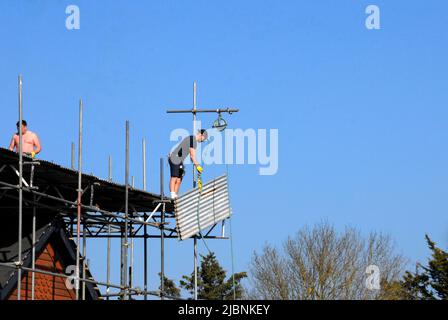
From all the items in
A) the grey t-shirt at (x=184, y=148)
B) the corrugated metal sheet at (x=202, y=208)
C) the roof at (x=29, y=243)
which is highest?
the grey t-shirt at (x=184, y=148)

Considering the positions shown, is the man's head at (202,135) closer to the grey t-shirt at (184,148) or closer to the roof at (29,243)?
the grey t-shirt at (184,148)

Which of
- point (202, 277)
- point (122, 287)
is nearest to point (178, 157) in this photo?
point (122, 287)

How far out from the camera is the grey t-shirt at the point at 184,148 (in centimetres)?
3198

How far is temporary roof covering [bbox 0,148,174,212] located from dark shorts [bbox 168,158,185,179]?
97 centimetres

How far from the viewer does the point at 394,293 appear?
5975cm

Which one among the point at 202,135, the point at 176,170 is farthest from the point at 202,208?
the point at 202,135

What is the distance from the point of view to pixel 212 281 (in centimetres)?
7656

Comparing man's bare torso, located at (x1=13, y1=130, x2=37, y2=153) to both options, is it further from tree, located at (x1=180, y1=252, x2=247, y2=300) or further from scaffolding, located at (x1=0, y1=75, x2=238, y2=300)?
tree, located at (x1=180, y1=252, x2=247, y2=300)

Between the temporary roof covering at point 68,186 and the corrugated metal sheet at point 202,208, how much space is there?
2.86 ft

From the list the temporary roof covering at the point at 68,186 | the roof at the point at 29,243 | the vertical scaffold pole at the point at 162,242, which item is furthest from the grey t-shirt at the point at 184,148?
the roof at the point at 29,243

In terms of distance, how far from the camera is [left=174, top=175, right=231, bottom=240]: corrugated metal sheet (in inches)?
1268

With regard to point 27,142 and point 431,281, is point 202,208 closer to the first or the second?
point 27,142

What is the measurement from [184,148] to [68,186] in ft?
11.1
